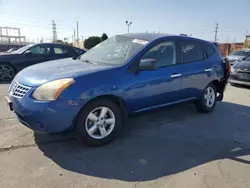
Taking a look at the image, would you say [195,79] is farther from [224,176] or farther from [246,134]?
[224,176]

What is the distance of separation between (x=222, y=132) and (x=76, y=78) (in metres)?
2.74

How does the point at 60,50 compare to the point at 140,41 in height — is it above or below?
below

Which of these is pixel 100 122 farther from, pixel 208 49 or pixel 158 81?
pixel 208 49

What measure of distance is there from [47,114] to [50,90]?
11.9 inches

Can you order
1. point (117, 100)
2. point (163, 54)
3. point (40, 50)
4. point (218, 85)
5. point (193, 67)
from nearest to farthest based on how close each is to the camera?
point (117, 100)
point (163, 54)
point (193, 67)
point (218, 85)
point (40, 50)

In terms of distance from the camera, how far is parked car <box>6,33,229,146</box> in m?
3.03

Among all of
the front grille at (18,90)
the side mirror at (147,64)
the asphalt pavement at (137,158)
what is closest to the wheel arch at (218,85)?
the asphalt pavement at (137,158)

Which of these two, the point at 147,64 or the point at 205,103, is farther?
the point at 205,103

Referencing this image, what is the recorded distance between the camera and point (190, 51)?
4.70 meters

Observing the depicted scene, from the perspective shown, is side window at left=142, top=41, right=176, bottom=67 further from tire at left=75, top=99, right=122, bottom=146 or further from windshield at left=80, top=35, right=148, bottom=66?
tire at left=75, top=99, right=122, bottom=146

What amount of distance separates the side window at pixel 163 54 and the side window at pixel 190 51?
0.25 metres

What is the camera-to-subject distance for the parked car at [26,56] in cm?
844

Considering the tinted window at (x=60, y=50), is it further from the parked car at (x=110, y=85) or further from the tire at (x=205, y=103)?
the tire at (x=205, y=103)

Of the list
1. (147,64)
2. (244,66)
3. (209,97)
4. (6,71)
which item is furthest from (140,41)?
(6,71)
